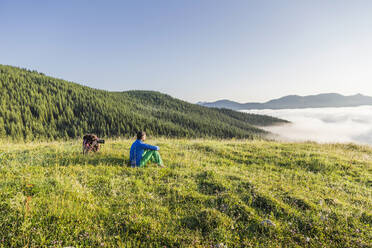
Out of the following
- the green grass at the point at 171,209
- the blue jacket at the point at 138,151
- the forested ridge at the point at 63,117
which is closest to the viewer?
the green grass at the point at 171,209

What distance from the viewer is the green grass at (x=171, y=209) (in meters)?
3.58

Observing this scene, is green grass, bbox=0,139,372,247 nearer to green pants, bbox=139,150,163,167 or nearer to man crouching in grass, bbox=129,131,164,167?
man crouching in grass, bbox=129,131,164,167

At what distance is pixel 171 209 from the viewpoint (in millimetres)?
4703

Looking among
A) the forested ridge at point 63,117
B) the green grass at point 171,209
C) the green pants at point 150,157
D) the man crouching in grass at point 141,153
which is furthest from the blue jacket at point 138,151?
the forested ridge at point 63,117

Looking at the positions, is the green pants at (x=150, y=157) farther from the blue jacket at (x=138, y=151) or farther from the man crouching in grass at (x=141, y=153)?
the blue jacket at (x=138, y=151)

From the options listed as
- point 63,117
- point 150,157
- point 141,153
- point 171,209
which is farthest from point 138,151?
point 63,117

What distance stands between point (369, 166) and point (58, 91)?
168117mm

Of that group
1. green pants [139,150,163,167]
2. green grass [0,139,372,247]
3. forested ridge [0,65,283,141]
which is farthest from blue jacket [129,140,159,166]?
forested ridge [0,65,283,141]

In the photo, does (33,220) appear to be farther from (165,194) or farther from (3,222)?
(165,194)

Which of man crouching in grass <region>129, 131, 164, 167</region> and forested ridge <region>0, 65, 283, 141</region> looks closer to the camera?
man crouching in grass <region>129, 131, 164, 167</region>

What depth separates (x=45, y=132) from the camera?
79.8m

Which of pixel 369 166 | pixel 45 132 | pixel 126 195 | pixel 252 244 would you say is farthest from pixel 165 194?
A: pixel 45 132

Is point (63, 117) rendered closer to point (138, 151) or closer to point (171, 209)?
point (138, 151)

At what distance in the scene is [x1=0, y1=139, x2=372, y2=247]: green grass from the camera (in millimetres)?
3580
